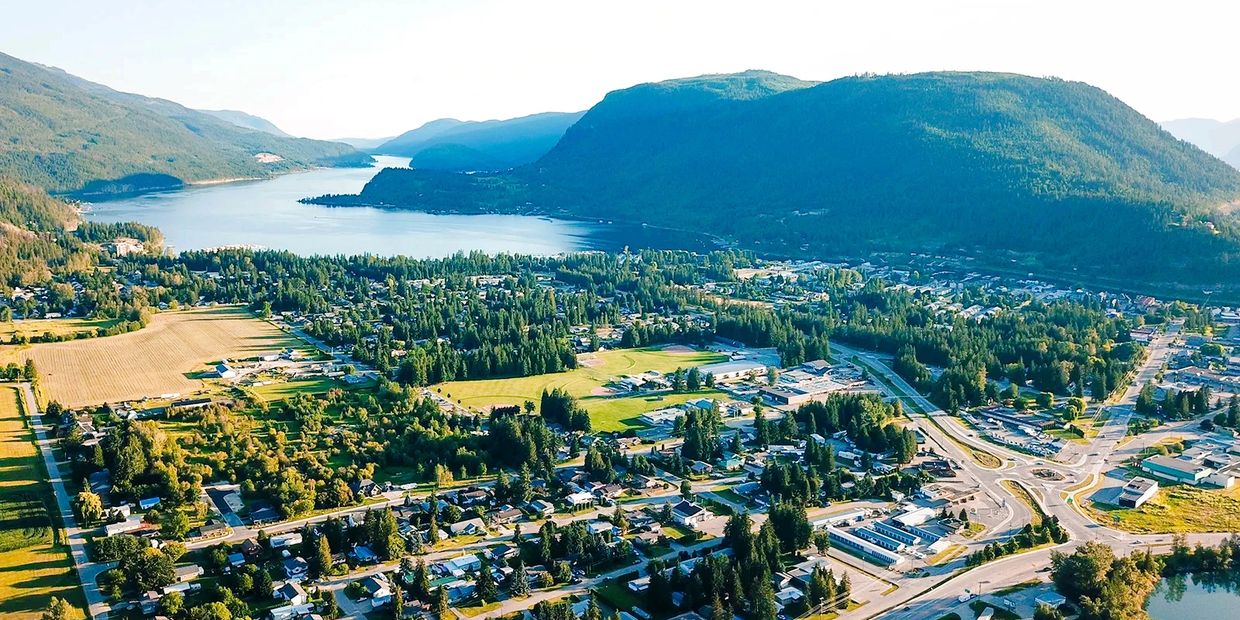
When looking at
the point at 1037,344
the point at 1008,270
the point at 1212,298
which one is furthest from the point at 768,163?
the point at 1037,344

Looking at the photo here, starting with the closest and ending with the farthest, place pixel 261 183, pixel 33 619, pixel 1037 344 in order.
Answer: pixel 33 619 → pixel 1037 344 → pixel 261 183

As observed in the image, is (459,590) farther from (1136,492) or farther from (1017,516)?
(1136,492)

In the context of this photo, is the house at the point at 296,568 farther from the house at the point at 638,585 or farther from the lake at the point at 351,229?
the lake at the point at 351,229

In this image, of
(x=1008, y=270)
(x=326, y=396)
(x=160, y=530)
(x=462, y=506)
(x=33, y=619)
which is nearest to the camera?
(x=33, y=619)

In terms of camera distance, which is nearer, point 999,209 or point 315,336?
point 315,336

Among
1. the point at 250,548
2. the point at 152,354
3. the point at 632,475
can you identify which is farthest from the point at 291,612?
the point at 152,354

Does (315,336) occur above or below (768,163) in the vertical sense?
below

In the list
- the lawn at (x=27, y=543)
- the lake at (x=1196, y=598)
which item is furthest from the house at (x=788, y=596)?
the lawn at (x=27, y=543)

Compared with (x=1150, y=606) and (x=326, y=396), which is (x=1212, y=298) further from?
(x=326, y=396)
